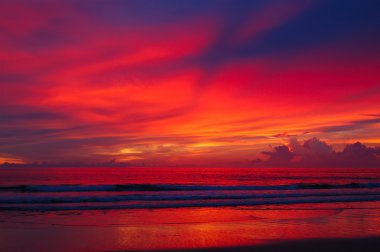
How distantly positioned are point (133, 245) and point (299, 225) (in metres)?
6.34

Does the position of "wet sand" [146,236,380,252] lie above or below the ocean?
below

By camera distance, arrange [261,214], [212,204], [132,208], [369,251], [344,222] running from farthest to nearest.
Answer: [212,204] < [132,208] < [261,214] < [344,222] < [369,251]

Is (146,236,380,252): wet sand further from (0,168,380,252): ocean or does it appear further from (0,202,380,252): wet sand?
(0,168,380,252): ocean

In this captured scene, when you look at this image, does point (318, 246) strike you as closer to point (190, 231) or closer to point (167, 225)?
point (190, 231)

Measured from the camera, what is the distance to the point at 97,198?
21594 mm

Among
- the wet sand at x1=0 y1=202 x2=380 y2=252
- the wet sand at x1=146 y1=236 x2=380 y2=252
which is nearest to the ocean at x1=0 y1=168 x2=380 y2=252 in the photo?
the wet sand at x1=0 y1=202 x2=380 y2=252

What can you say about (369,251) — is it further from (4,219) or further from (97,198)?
(97,198)

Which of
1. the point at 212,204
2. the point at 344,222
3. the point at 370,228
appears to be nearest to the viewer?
the point at 370,228

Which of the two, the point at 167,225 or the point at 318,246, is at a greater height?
the point at 167,225

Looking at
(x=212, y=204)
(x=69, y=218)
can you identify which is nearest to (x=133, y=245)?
(x=69, y=218)

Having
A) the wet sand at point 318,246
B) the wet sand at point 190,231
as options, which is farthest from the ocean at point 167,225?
the wet sand at point 318,246

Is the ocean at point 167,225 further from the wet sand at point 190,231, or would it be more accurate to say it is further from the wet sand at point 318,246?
the wet sand at point 318,246

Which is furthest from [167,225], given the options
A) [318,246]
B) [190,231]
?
[318,246]

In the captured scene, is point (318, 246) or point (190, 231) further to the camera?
point (190, 231)
